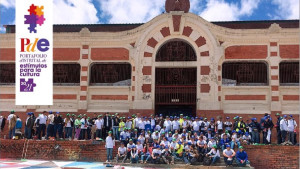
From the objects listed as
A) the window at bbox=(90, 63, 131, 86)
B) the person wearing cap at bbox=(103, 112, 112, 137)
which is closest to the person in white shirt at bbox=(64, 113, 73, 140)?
the person wearing cap at bbox=(103, 112, 112, 137)

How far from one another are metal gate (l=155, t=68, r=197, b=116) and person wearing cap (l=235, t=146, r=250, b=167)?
682cm

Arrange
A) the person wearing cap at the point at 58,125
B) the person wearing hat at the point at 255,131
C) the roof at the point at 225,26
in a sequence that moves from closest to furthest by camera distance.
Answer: the person wearing hat at the point at 255,131 < the person wearing cap at the point at 58,125 < the roof at the point at 225,26

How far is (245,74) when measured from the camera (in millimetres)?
23547

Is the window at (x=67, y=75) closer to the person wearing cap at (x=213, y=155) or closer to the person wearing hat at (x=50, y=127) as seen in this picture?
the person wearing hat at (x=50, y=127)

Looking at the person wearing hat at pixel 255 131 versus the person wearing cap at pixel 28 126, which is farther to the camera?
the person wearing cap at pixel 28 126

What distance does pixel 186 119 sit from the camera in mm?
20344

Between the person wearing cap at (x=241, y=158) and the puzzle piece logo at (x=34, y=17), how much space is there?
11.4 meters

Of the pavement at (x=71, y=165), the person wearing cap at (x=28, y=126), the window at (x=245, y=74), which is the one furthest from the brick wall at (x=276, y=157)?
the person wearing cap at (x=28, y=126)

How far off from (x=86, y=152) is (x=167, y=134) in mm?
4845

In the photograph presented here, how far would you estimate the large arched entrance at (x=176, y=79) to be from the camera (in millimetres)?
23375

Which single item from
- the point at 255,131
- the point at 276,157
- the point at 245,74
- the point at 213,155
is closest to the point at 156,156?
the point at 213,155

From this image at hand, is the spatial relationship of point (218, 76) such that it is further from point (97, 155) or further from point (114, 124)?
point (97, 155)

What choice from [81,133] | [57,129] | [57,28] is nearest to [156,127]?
[81,133]

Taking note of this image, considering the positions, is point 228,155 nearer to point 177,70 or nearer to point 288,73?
point 177,70
